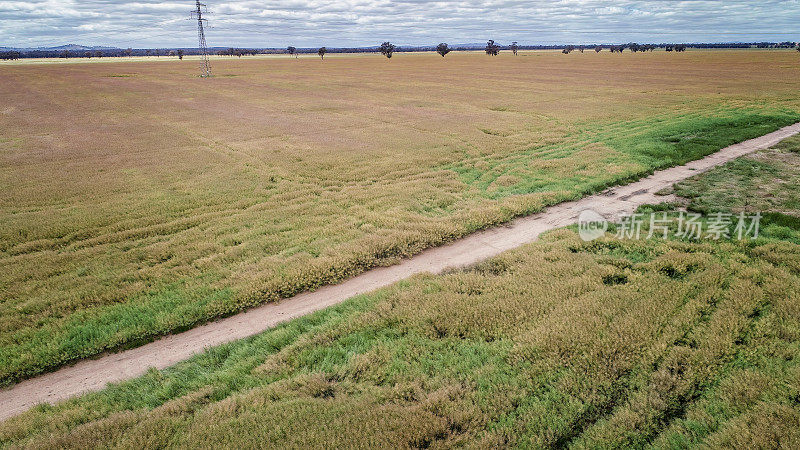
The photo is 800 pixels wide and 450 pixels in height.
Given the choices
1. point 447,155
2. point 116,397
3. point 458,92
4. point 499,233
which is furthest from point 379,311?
point 458,92

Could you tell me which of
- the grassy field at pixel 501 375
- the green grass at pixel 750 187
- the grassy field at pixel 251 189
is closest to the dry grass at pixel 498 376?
the grassy field at pixel 501 375

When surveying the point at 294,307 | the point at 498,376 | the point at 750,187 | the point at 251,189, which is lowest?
the point at 294,307

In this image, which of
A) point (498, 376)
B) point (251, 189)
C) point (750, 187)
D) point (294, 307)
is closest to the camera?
point (498, 376)

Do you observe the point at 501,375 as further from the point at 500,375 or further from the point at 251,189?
the point at 251,189

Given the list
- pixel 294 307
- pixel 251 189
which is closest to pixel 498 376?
pixel 294 307

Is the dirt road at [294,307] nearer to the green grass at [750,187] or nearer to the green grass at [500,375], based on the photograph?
the green grass at [500,375]

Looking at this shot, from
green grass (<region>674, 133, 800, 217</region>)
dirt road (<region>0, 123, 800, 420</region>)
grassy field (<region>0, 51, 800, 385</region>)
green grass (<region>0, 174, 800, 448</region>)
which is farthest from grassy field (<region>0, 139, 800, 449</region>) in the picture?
green grass (<region>674, 133, 800, 217</region>)

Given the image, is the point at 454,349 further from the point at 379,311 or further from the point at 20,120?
the point at 20,120
